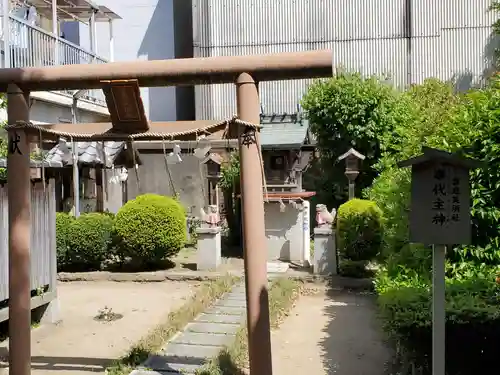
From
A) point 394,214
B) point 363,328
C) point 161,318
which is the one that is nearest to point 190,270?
point 161,318

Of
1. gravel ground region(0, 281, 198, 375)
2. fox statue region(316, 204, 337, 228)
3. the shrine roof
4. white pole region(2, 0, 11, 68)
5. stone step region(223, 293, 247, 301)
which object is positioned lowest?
gravel ground region(0, 281, 198, 375)

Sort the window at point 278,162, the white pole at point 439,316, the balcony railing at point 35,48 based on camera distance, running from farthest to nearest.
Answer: the window at point 278,162 < the balcony railing at point 35,48 < the white pole at point 439,316

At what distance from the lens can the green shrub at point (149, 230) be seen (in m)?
12.0

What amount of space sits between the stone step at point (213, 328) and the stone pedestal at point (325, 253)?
383 centimetres

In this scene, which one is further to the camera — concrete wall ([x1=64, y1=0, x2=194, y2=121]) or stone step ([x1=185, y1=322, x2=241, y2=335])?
concrete wall ([x1=64, y1=0, x2=194, y2=121])

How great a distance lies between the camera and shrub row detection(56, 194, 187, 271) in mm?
12008

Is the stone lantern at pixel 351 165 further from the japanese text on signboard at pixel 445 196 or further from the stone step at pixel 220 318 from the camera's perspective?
the japanese text on signboard at pixel 445 196

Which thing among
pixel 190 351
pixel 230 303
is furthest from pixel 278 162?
pixel 190 351

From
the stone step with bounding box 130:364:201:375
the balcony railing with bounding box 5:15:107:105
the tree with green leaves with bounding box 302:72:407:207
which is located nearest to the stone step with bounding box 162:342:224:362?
the stone step with bounding box 130:364:201:375

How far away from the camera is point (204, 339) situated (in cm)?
721

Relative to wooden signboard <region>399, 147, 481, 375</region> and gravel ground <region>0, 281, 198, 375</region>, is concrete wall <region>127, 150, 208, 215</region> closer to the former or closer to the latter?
gravel ground <region>0, 281, 198, 375</region>

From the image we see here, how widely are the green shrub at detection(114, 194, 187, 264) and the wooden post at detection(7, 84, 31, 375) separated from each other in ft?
21.9

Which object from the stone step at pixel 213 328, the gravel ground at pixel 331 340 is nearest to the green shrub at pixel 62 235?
the stone step at pixel 213 328

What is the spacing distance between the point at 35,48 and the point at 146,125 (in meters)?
8.61
